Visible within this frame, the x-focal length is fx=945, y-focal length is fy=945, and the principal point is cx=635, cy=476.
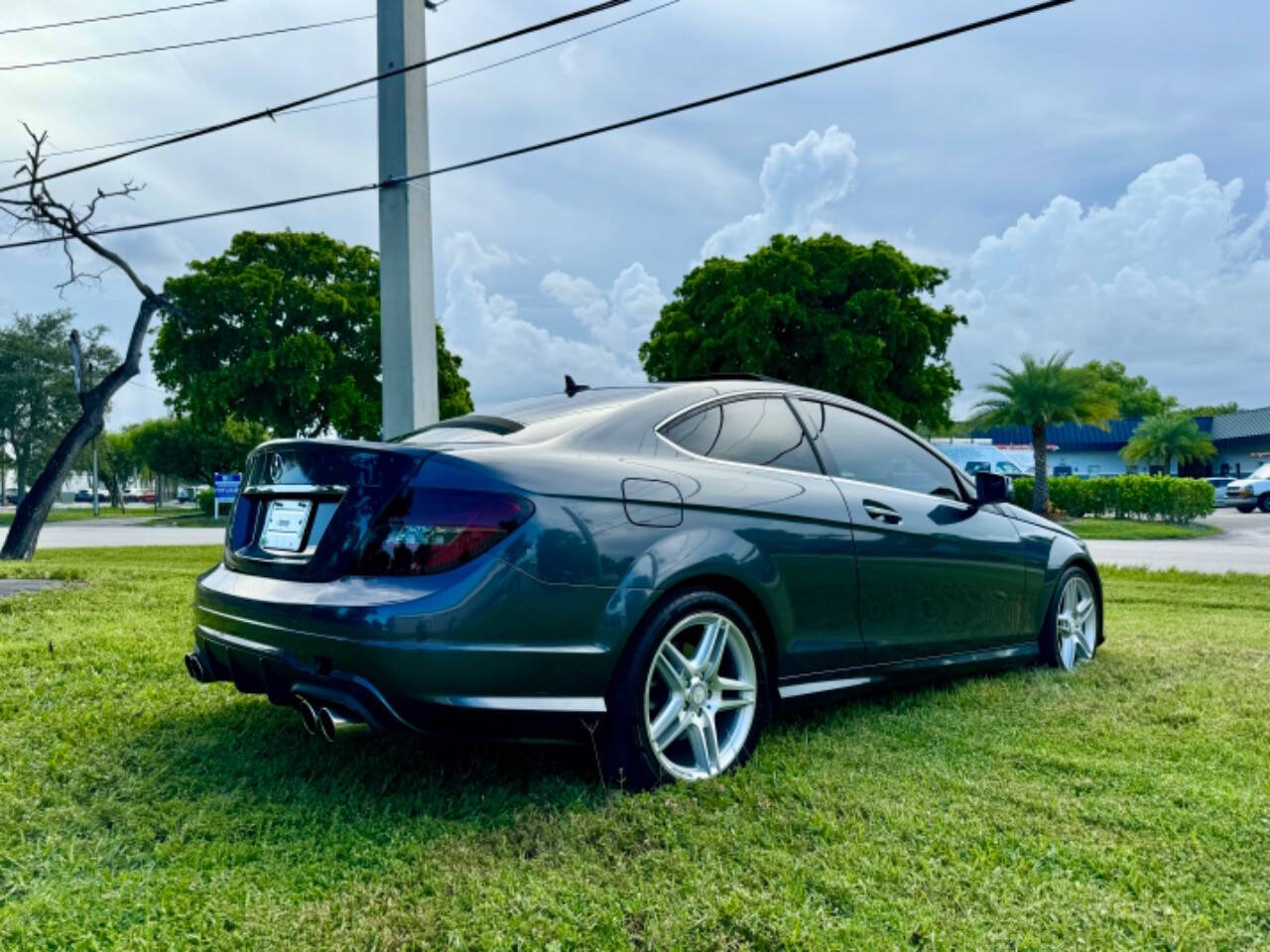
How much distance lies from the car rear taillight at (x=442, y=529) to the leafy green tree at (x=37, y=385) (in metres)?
47.7

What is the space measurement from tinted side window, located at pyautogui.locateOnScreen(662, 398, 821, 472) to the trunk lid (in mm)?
1025

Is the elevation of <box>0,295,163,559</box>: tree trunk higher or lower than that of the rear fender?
higher

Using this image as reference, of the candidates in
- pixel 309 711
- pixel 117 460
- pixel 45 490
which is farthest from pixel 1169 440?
pixel 117 460

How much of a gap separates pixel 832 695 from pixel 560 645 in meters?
1.33

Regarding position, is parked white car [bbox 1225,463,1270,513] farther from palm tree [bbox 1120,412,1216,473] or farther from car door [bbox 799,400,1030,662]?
car door [bbox 799,400,1030,662]

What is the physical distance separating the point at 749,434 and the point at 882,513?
2.27ft

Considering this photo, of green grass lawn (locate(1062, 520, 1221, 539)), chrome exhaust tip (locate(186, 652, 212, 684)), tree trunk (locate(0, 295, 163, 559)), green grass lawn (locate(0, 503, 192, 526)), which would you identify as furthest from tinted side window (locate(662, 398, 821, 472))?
green grass lawn (locate(0, 503, 192, 526))

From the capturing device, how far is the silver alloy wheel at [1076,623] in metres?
5.04

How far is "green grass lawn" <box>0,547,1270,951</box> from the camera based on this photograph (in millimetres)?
2166

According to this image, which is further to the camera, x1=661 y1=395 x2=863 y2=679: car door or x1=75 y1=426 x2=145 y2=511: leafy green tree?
x1=75 y1=426 x2=145 y2=511: leafy green tree

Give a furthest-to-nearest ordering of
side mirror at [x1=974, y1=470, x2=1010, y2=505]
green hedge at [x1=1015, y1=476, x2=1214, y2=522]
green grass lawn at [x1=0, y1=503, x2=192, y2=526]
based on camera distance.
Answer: green grass lawn at [x1=0, y1=503, x2=192, y2=526] → green hedge at [x1=1015, y1=476, x2=1214, y2=522] → side mirror at [x1=974, y1=470, x2=1010, y2=505]

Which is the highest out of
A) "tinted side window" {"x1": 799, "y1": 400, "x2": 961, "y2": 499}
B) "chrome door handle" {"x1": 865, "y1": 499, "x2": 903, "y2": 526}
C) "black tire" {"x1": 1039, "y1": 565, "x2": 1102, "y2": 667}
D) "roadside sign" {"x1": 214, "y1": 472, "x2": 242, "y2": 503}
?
"roadside sign" {"x1": 214, "y1": 472, "x2": 242, "y2": 503}

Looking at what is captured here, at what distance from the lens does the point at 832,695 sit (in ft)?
11.9

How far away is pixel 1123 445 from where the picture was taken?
6000 cm
